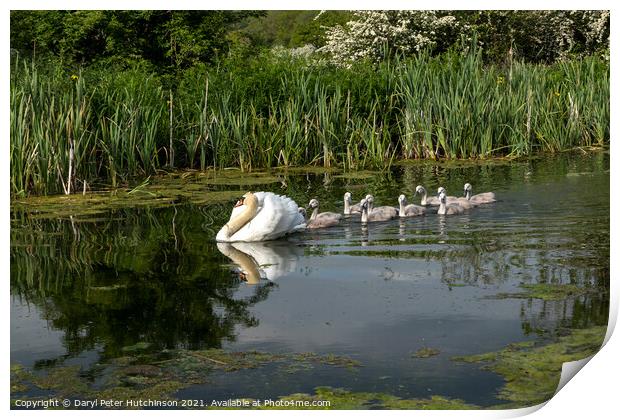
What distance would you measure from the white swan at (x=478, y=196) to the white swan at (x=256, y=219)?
189cm

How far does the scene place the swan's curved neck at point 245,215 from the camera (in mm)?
8953

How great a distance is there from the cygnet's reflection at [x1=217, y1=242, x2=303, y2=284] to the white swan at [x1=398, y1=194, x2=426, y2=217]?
51.1 inches

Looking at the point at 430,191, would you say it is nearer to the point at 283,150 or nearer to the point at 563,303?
the point at 283,150

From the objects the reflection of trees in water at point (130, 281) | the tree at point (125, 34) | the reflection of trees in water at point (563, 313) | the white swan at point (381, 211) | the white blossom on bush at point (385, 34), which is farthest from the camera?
the white swan at point (381, 211)

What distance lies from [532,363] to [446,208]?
392 centimetres

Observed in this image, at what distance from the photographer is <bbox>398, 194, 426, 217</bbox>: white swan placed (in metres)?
9.67

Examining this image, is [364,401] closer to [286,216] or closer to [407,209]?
[286,216]

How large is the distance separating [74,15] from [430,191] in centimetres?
387

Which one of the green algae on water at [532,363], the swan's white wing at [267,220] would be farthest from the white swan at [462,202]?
the green algae on water at [532,363]

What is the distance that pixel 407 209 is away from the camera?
385 inches

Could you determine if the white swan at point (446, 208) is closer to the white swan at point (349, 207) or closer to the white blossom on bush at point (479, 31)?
the white swan at point (349, 207)

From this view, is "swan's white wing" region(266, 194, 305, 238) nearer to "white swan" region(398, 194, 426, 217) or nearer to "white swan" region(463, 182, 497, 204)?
"white swan" region(398, 194, 426, 217)

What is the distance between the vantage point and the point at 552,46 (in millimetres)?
8781

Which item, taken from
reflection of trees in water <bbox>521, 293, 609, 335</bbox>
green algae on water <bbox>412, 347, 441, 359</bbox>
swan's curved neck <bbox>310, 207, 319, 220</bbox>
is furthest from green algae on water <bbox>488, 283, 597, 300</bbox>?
swan's curved neck <bbox>310, 207, 319, 220</bbox>
